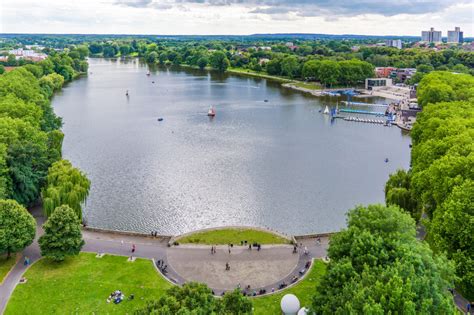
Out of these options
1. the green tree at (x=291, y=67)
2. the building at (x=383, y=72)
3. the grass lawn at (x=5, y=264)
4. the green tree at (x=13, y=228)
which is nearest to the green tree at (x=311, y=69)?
the green tree at (x=291, y=67)

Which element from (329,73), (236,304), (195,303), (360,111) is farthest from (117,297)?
(329,73)

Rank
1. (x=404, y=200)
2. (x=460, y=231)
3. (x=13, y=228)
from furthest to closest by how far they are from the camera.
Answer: (x=404, y=200) < (x=13, y=228) < (x=460, y=231)

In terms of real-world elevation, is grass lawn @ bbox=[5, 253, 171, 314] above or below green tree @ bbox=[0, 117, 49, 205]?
below

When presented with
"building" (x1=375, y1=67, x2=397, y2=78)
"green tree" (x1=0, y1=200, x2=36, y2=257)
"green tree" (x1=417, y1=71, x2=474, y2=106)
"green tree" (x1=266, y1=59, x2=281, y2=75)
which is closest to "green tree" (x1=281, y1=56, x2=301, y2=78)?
"green tree" (x1=266, y1=59, x2=281, y2=75)

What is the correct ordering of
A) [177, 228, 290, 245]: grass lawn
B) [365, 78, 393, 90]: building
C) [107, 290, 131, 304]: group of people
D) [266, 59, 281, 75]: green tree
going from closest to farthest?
[107, 290, 131, 304]: group of people → [177, 228, 290, 245]: grass lawn → [365, 78, 393, 90]: building → [266, 59, 281, 75]: green tree

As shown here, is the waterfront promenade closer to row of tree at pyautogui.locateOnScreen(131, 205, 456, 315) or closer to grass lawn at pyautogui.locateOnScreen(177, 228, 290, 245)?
grass lawn at pyautogui.locateOnScreen(177, 228, 290, 245)

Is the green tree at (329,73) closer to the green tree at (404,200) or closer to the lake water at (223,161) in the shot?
the lake water at (223,161)

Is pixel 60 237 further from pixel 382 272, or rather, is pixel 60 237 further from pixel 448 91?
pixel 448 91
